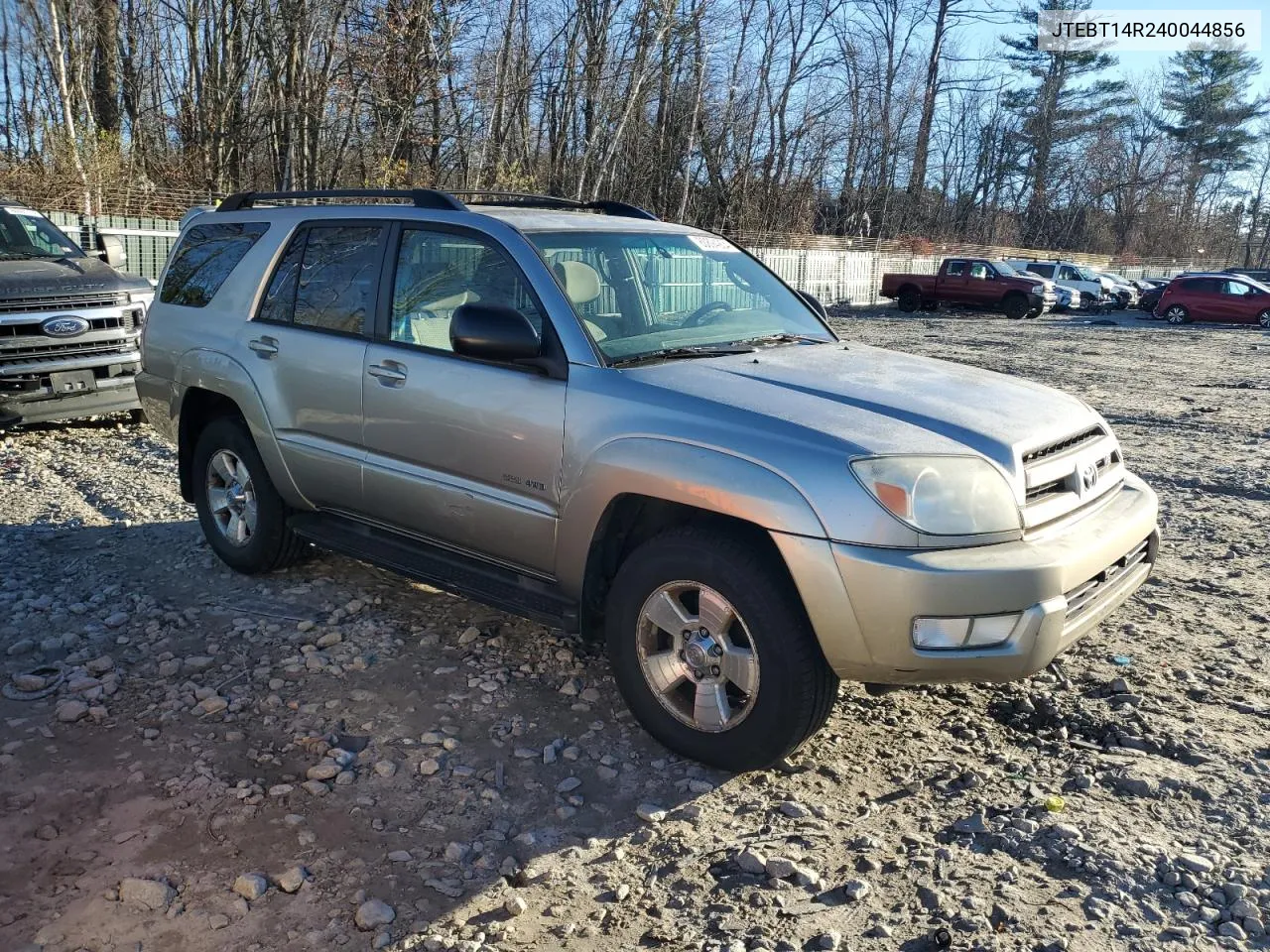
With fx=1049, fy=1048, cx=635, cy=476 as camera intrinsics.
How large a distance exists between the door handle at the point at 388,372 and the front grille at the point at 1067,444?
2457mm

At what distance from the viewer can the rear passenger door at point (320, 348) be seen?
461 cm

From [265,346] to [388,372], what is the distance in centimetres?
96

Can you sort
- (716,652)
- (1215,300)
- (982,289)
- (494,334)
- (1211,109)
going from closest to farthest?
(716,652) < (494,334) < (1215,300) < (982,289) < (1211,109)

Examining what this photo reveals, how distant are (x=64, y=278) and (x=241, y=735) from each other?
6.39 m

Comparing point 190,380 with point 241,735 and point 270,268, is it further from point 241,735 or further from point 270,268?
point 241,735

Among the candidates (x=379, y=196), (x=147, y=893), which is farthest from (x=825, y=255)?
(x=147, y=893)

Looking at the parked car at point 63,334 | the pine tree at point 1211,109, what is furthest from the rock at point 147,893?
the pine tree at point 1211,109

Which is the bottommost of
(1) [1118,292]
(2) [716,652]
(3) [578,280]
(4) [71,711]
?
(4) [71,711]

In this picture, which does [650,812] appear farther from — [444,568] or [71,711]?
[71,711]

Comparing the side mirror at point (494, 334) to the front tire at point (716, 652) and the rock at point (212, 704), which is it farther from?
the rock at point (212, 704)

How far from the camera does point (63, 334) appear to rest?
837 cm

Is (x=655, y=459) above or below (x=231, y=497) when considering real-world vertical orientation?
above

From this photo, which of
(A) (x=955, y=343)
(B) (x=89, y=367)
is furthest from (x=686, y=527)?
(A) (x=955, y=343)

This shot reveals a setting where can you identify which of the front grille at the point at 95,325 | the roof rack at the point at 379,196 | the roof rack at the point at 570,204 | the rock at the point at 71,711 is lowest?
the rock at the point at 71,711
